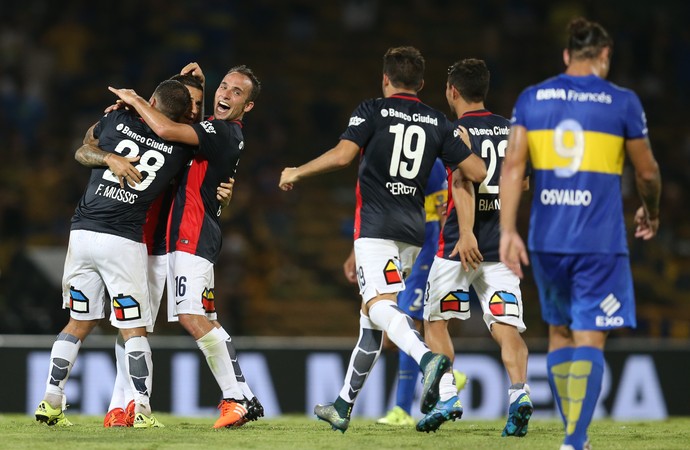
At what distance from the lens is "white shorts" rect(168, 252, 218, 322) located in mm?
7441

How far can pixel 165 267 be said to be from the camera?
7.89m

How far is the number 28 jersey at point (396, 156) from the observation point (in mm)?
7066

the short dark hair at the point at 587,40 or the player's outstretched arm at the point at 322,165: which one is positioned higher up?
the short dark hair at the point at 587,40

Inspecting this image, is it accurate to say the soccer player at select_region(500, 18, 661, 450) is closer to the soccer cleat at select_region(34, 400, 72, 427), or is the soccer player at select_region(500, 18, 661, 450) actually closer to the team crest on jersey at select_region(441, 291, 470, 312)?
the team crest on jersey at select_region(441, 291, 470, 312)

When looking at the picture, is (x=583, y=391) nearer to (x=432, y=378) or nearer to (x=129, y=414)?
(x=432, y=378)

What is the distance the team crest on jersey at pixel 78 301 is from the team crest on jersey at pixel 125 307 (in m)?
0.24

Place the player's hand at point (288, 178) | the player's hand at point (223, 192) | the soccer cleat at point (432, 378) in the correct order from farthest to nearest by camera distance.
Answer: the player's hand at point (223, 192) → the player's hand at point (288, 178) → the soccer cleat at point (432, 378)

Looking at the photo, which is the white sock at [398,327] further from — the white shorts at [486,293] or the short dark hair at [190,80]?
the short dark hair at [190,80]

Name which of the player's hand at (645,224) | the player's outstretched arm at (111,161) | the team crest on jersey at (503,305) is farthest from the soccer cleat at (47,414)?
the player's hand at (645,224)

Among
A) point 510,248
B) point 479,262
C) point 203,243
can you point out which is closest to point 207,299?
point 203,243

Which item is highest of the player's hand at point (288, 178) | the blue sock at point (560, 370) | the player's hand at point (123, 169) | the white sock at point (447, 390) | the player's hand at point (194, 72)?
the player's hand at point (194, 72)

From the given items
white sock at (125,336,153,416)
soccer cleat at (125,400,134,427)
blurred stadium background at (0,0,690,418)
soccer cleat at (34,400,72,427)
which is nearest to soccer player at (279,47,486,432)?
white sock at (125,336,153,416)

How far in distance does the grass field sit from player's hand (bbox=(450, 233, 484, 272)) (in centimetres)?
113

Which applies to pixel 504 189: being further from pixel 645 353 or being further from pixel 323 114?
pixel 323 114
